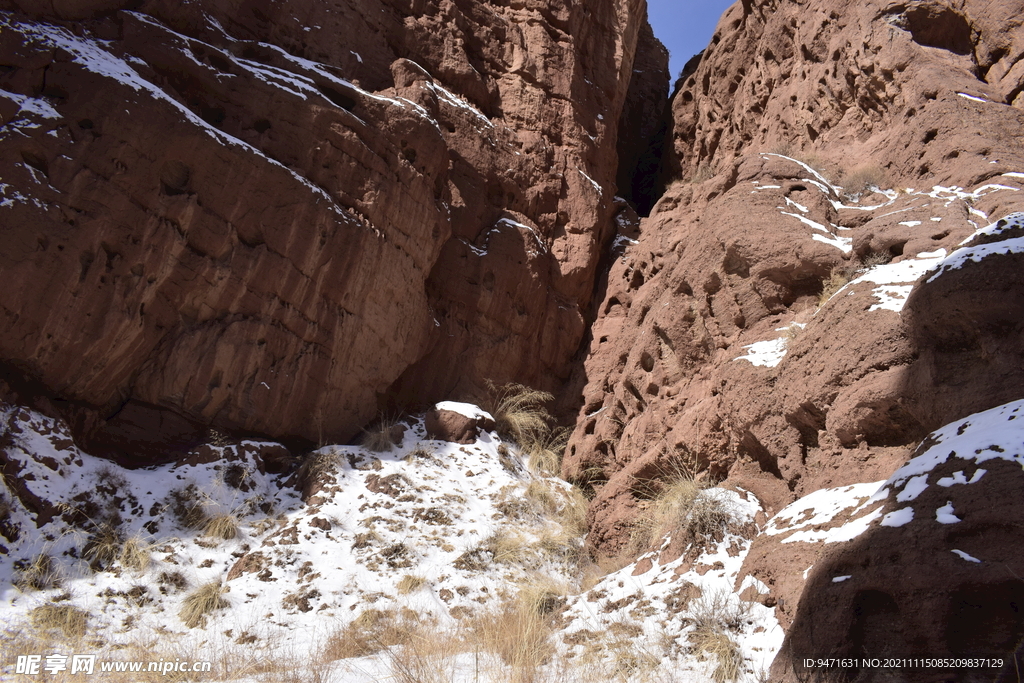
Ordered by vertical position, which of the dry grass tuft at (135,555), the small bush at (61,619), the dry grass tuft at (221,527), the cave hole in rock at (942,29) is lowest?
the small bush at (61,619)

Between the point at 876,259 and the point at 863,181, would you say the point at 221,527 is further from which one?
the point at 863,181

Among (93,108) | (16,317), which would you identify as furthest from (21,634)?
(93,108)

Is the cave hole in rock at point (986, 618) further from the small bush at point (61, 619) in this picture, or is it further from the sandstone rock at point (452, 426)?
the sandstone rock at point (452, 426)

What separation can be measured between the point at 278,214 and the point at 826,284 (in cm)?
673

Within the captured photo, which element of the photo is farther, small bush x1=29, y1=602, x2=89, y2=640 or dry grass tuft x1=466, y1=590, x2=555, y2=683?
small bush x1=29, y1=602, x2=89, y2=640

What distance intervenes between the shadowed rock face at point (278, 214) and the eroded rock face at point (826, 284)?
2352mm

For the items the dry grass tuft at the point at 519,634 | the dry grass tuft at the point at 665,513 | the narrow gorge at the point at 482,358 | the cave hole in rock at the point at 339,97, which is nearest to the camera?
the narrow gorge at the point at 482,358

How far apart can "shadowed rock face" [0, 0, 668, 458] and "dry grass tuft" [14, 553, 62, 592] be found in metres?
1.66

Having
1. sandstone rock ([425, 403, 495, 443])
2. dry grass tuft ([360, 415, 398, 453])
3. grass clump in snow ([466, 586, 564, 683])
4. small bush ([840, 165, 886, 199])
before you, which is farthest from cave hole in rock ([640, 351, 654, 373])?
dry grass tuft ([360, 415, 398, 453])

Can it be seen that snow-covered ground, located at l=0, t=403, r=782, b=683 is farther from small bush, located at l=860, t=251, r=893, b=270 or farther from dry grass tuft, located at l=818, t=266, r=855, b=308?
small bush, located at l=860, t=251, r=893, b=270

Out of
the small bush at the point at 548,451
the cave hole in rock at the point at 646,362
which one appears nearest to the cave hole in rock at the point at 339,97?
the cave hole in rock at the point at 646,362

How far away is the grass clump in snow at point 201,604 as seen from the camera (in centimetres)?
556

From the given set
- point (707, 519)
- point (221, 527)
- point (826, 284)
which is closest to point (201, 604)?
point (221, 527)

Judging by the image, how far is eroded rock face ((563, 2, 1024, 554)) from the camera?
4691 millimetres
